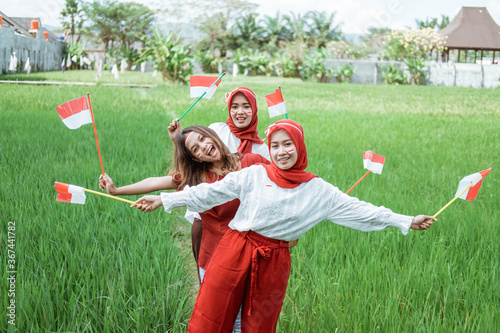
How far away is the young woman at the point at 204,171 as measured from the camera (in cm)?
178

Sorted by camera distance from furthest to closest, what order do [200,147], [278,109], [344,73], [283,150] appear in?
1. [344,73]
2. [278,109]
3. [200,147]
4. [283,150]

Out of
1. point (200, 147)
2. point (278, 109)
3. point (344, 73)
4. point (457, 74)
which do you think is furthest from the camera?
point (344, 73)

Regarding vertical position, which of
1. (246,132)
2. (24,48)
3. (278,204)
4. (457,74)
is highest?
(457,74)

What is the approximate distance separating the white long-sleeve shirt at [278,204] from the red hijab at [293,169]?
0.06 ft

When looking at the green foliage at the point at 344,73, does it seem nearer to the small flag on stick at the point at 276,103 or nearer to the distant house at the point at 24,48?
the distant house at the point at 24,48

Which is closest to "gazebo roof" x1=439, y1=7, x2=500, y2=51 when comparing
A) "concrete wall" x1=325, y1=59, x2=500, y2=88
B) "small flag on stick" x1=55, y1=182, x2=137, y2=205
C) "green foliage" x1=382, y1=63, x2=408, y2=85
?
"concrete wall" x1=325, y1=59, x2=500, y2=88

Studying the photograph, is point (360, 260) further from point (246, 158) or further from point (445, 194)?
point (445, 194)

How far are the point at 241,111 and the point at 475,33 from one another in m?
26.1

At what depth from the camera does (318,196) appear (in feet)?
5.14

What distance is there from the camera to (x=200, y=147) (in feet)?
5.79

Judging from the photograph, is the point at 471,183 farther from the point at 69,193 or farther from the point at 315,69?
the point at 315,69

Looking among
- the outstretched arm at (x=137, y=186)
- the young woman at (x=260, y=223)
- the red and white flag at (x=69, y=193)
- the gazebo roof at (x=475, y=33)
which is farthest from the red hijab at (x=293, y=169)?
the gazebo roof at (x=475, y=33)

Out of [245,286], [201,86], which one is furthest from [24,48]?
[245,286]

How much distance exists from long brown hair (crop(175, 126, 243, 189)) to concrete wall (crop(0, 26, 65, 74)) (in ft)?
37.9
